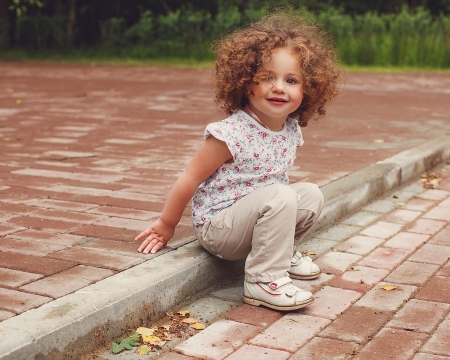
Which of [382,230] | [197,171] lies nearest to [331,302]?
[197,171]

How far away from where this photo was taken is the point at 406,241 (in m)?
4.18

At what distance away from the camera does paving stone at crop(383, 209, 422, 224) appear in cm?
463

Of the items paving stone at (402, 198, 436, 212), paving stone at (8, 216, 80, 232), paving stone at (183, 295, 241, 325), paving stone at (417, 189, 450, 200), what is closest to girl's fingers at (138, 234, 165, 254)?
paving stone at (183, 295, 241, 325)

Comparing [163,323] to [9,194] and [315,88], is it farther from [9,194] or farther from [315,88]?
[9,194]

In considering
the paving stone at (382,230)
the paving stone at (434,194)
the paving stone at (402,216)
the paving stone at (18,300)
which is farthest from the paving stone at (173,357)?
the paving stone at (434,194)

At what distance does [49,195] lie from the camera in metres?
4.48

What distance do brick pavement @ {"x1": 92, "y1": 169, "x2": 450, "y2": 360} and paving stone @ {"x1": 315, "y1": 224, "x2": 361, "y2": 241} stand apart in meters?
0.02

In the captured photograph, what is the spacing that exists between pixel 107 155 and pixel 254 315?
9.94 feet

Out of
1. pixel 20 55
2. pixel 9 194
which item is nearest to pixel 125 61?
pixel 20 55

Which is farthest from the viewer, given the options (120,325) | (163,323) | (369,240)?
(369,240)

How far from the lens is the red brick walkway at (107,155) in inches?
129

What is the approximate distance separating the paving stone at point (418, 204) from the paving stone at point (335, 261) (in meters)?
1.16

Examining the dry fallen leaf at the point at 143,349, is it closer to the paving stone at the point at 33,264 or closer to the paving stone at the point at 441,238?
the paving stone at the point at 33,264

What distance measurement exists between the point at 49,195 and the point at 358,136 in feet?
11.3
